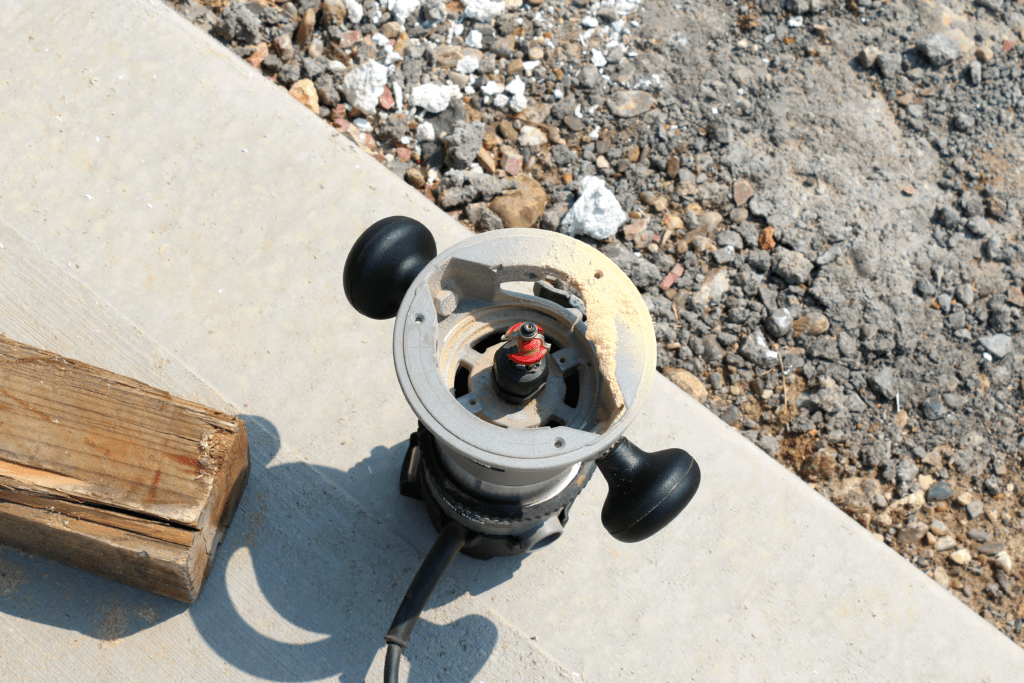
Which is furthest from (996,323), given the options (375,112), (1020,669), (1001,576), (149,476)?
(149,476)

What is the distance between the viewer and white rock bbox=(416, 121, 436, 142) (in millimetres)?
2473

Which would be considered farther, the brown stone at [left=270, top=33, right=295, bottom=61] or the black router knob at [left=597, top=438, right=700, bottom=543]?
the brown stone at [left=270, top=33, right=295, bottom=61]

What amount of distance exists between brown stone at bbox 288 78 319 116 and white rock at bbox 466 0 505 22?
69 cm

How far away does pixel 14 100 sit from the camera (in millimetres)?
2148

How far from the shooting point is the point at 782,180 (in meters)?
2.50

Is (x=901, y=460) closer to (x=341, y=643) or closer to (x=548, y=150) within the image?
(x=548, y=150)

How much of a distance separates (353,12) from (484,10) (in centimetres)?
50

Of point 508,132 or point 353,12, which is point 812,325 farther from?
point 353,12

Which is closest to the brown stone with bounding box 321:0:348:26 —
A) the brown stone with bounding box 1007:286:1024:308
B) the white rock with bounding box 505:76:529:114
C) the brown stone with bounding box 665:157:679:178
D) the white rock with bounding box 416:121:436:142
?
the white rock with bounding box 416:121:436:142

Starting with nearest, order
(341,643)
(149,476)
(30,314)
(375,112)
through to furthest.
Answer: (149,476) < (341,643) < (30,314) < (375,112)

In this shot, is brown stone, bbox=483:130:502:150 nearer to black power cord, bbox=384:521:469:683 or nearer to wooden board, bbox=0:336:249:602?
wooden board, bbox=0:336:249:602

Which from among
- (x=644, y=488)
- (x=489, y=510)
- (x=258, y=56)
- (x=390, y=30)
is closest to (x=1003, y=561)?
(x=644, y=488)

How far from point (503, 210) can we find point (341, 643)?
4.64 ft

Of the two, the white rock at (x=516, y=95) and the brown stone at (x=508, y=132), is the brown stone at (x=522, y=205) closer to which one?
the brown stone at (x=508, y=132)
